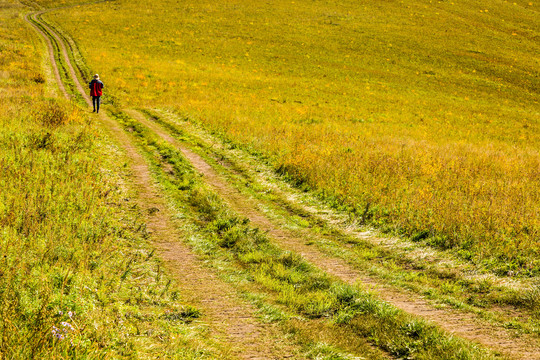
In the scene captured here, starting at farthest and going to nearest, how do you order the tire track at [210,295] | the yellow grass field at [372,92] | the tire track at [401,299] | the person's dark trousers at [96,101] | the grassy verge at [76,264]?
the person's dark trousers at [96,101] → the yellow grass field at [372,92] → the tire track at [401,299] → the tire track at [210,295] → the grassy verge at [76,264]

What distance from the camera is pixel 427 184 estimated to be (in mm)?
12930

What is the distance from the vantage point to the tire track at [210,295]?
17.9 ft

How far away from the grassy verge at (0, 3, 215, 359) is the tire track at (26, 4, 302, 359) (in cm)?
28

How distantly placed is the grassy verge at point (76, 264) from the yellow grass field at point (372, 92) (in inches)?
247

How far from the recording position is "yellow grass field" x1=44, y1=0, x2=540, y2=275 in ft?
37.0

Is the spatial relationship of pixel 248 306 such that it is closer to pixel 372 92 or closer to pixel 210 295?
pixel 210 295

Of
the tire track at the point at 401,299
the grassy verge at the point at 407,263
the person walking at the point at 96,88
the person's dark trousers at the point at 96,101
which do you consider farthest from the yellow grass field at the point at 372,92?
the person walking at the point at 96,88

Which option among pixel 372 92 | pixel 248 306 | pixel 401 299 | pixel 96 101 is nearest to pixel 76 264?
pixel 248 306

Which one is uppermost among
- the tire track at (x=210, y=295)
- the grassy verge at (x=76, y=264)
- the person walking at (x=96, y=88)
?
the person walking at (x=96, y=88)

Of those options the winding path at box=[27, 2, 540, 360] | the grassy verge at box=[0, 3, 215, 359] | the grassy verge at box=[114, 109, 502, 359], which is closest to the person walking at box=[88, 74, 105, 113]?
the grassy verge at box=[0, 3, 215, 359]

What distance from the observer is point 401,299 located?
706cm

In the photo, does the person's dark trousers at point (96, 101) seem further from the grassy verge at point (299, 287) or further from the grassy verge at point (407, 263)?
the grassy verge at point (299, 287)

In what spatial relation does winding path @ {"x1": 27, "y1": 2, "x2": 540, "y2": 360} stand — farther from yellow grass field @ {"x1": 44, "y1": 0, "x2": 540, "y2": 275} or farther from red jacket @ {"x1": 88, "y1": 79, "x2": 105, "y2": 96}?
red jacket @ {"x1": 88, "y1": 79, "x2": 105, "y2": 96}

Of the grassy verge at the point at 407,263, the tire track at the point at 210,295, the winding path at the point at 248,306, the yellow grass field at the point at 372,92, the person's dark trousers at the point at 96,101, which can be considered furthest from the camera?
the person's dark trousers at the point at 96,101
